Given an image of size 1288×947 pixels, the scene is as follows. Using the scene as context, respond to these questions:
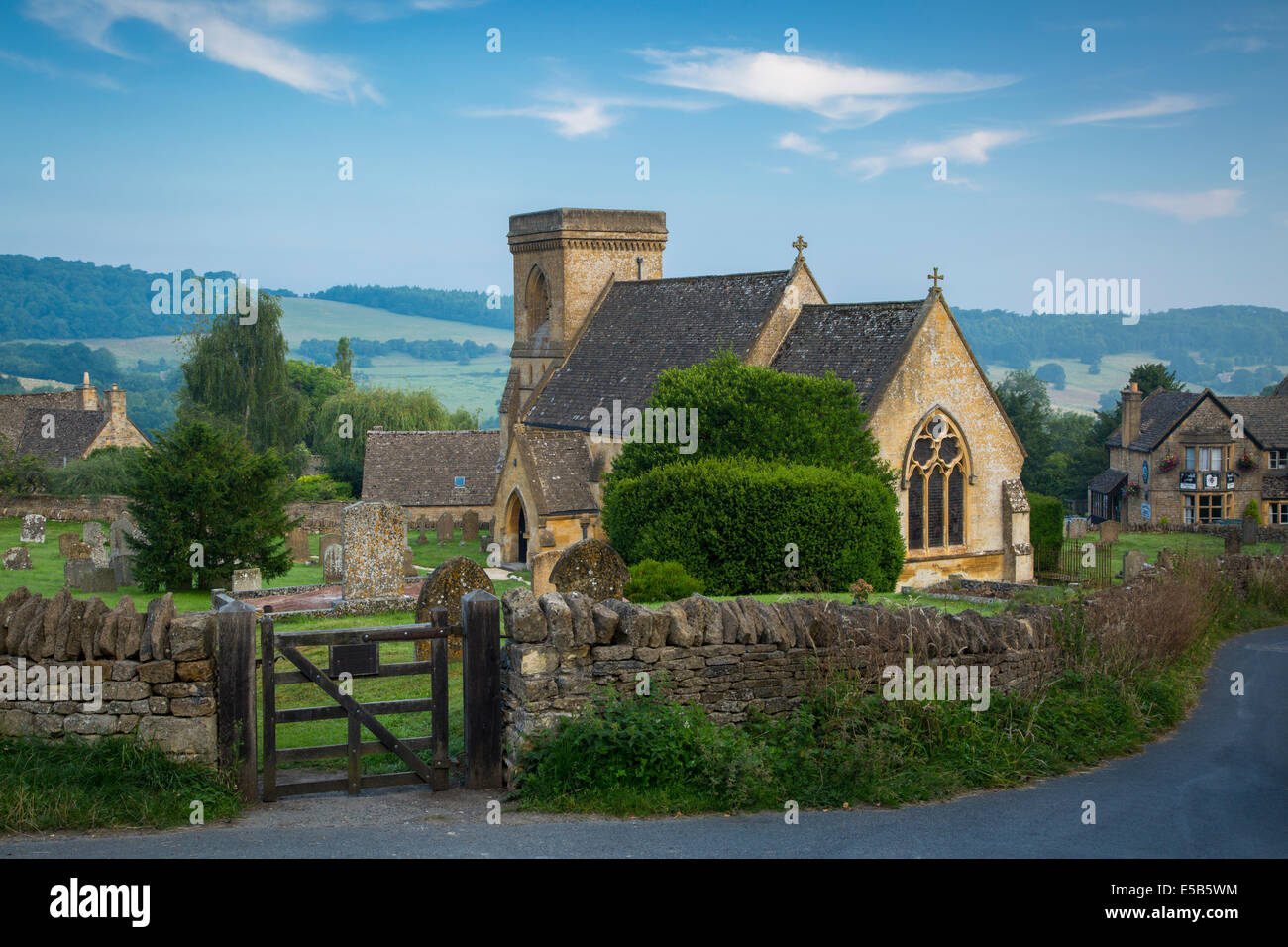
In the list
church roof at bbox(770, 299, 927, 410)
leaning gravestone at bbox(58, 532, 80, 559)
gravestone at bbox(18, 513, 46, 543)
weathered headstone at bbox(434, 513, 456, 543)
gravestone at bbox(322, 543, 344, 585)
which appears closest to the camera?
gravestone at bbox(322, 543, 344, 585)

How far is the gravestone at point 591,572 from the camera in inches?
818

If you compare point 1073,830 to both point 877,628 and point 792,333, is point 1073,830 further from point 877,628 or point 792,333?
point 792,333

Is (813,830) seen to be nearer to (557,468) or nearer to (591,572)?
(591,572)

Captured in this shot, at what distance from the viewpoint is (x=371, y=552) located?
23.4m

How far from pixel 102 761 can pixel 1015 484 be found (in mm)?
31292

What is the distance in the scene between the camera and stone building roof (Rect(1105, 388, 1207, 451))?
69438mm

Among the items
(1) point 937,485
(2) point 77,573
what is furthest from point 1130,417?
(2) point 77,573

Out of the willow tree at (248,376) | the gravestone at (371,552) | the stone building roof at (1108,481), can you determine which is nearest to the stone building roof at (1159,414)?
the stone building roof at (1108,481)

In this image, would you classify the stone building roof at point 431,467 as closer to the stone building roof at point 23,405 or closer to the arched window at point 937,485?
the arched window at point 937,485

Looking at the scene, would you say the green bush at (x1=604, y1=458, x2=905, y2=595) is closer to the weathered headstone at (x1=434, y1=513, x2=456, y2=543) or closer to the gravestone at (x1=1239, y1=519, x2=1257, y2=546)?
the weathered headstone at (x1=434, y1=513, x2=456, y2=543)

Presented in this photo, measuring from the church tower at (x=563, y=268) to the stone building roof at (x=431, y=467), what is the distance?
15.9ft

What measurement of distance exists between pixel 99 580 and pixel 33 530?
44.5 feet

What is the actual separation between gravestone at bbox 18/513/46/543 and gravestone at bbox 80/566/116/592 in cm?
1317

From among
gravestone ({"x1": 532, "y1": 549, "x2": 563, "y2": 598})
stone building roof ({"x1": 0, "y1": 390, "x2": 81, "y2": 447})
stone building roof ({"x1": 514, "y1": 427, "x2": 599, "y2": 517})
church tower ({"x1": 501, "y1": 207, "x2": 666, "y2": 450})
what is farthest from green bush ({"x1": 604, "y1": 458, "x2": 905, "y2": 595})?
stone building roof ({"x1": 0, "y1": 390, "x2": 81, "y2": 447})
